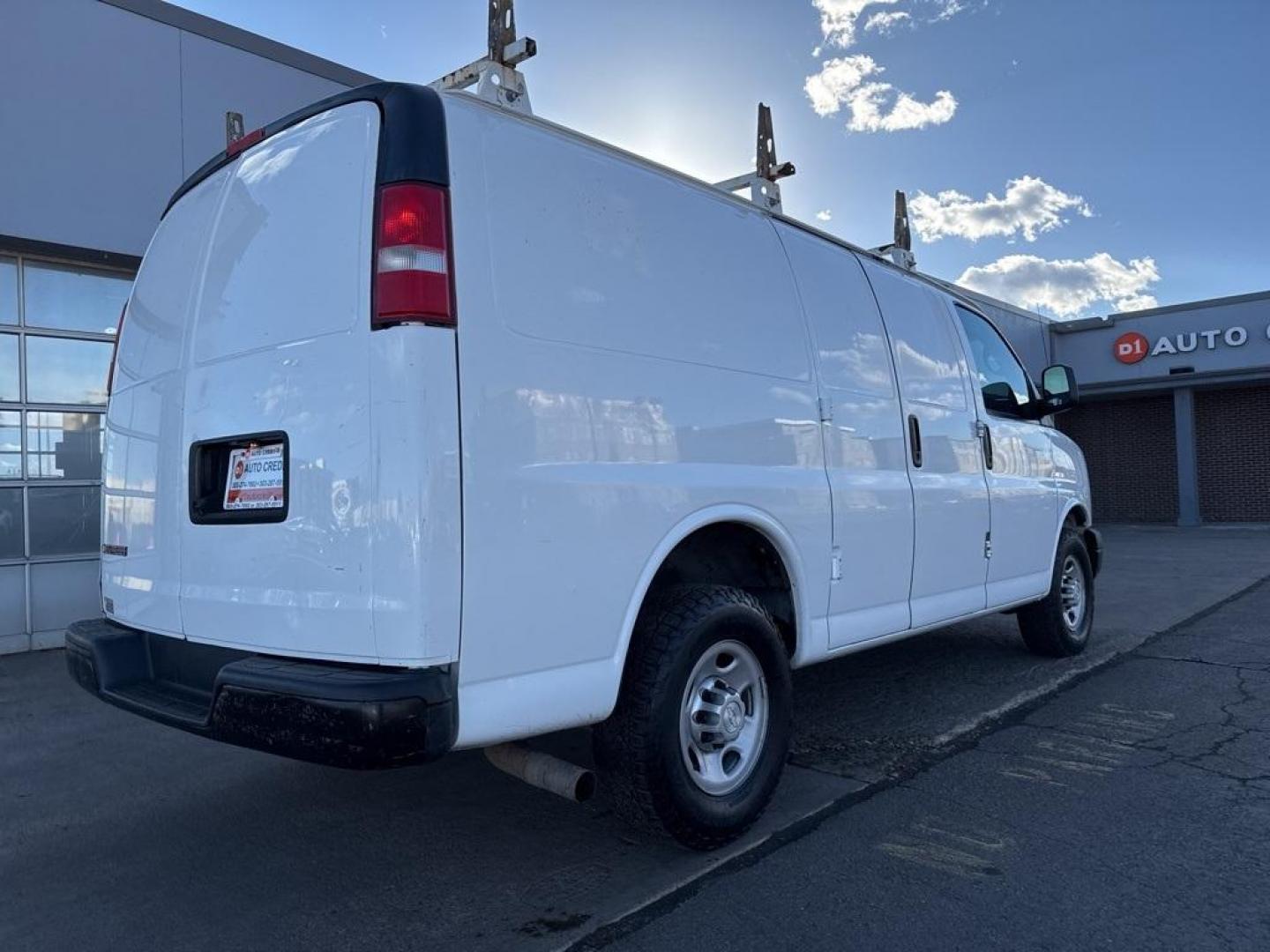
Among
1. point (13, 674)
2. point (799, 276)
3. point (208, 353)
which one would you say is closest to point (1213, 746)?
point (799, 276)

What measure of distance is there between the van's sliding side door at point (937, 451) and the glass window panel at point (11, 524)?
698 centimetres

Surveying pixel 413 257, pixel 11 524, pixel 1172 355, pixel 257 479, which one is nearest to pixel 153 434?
pixel 257 479

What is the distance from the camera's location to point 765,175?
474 centimetres

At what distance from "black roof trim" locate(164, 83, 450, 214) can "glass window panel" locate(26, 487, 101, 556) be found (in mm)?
6429

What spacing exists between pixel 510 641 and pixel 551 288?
1094mm

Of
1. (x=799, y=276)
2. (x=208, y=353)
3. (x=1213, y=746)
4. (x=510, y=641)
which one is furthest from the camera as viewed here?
(x=1213, y=746)

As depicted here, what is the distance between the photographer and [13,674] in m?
6.70

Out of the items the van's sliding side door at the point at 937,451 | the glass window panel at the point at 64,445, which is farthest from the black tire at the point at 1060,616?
the glass window panel at the point at 64,445

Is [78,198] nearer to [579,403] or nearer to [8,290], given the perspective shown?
[8,290]

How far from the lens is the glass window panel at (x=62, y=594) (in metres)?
7.52

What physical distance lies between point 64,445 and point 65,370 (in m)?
0.65

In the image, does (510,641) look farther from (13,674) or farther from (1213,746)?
(13,674)

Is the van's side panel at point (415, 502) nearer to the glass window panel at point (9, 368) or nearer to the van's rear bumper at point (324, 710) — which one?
the van's rear bumper at point (324, 710)

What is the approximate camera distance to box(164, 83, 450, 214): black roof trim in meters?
2.61
